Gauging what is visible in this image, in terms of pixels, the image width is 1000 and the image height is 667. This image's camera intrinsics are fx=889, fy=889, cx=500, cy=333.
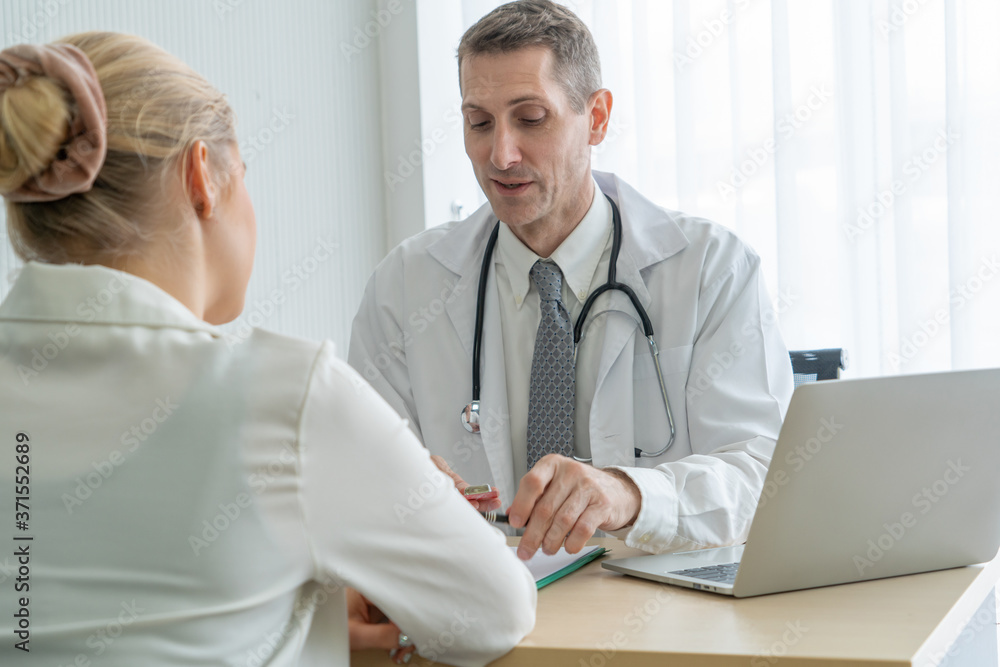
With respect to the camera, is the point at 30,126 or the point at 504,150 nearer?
the point at 30,126

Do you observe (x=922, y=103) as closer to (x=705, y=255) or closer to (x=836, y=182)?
(x=836, y=182)

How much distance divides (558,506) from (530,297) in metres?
0.74

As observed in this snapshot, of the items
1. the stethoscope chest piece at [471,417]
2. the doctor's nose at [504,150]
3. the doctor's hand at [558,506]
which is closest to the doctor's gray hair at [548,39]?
the doctor's nose at [504,150]

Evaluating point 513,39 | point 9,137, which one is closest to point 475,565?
point 9,137

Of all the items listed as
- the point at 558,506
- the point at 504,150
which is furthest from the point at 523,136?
the point at 558,506

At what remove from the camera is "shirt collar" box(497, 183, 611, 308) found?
5.62ft

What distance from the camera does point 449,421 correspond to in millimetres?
1747

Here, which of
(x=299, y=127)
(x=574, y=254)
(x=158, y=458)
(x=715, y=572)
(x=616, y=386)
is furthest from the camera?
(x=299, y=127)

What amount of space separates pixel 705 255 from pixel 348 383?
1045mm

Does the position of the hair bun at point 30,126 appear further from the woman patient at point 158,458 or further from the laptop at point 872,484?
the laptop at point 872,484

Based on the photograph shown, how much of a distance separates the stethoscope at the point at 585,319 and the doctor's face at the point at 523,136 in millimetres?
109

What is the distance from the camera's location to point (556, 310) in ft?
5.44

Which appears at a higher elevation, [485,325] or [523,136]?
[523,136]

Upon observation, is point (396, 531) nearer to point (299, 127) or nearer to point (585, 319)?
point (585, 319)
